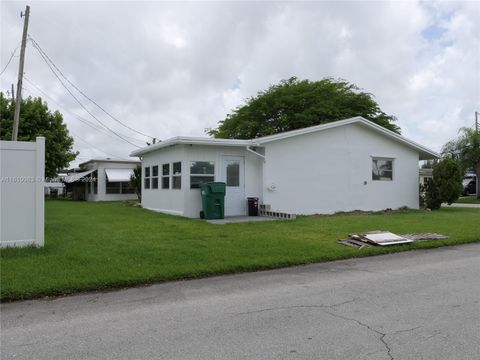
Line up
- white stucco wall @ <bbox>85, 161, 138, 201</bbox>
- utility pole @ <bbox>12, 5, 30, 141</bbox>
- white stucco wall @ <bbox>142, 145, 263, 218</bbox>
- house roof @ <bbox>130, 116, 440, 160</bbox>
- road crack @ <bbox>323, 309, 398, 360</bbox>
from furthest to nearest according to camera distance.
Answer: white stucco wall @ <bbox>85, 161, 138, 201</bbox> < utility pole @ <bbox>12, 5, 30, 141</bbox> < white stucco wall @ <bbox>142, 145, 263, 218</bbox> < house roof @ <bbox>130, 116, 440, 160</bbox> < road crack @ <bbox>323, 309, 398, 360</bbox>

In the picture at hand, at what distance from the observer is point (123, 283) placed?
245 inches

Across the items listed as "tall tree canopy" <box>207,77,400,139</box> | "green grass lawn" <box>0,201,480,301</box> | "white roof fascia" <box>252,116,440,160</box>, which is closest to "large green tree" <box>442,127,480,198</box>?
"tall tree canopy" <box>207,77,400,139</box>

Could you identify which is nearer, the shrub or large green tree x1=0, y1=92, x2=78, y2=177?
the shrub

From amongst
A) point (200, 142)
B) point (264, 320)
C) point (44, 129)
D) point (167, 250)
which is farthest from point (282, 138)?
point (44, 129)

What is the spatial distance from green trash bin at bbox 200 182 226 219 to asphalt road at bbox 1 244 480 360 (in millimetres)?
8162

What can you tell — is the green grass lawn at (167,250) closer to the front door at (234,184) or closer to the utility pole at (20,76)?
the front door at (234,184)

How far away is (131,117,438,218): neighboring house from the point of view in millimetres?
15945

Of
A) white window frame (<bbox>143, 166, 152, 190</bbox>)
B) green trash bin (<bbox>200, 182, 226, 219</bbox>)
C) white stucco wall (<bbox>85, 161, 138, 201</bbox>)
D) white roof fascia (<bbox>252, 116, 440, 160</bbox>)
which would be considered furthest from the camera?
white stucco wall (<bbox>85, 161, 138, 201</bbox>)

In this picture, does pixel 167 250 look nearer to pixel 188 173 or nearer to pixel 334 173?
pixel 188 173

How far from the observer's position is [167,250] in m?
8.39

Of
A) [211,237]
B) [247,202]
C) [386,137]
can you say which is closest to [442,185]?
[386,137]

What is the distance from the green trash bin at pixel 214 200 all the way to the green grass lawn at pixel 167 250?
172 centimetres

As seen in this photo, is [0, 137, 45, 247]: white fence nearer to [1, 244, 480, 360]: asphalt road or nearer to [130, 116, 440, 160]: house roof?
[1, 244, 480, 360]: asphalt road

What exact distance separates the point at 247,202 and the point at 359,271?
30.6 ft
